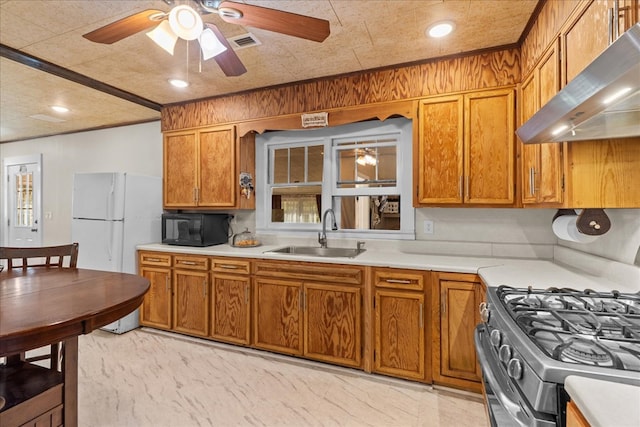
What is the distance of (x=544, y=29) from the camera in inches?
72.9

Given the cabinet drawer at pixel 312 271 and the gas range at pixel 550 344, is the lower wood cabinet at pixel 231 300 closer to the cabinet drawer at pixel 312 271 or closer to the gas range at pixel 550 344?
the cabinet drawer at pixel 312 271

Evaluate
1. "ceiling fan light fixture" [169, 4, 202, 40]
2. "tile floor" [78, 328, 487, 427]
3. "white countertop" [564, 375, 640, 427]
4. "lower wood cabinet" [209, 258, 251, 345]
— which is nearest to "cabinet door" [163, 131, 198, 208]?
"lower wood cabinet" [209, 258, 251, 345]

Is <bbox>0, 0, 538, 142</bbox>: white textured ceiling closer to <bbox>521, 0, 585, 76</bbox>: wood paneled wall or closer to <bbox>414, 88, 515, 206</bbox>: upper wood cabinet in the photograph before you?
<bbox>521, 0, 585, 76</bbox>: wood paneled wall

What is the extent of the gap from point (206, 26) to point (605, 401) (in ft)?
6.94

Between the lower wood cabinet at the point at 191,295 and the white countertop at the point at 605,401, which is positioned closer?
the white countertop at the point at 605,401

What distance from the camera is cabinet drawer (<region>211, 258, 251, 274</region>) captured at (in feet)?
9.29

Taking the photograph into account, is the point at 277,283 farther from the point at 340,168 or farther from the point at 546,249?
the point at 546,249

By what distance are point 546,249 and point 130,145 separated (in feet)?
16.2

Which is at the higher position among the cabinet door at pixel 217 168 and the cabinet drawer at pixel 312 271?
the cabinet door at pixel 217 168

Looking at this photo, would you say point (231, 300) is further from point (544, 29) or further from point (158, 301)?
point (544, 29)

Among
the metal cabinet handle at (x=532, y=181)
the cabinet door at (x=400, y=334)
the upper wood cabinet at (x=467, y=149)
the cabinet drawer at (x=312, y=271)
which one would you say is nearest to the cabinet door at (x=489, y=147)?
the upper wood cabinet at (x=467, y=149)

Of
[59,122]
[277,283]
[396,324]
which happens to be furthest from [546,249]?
[59,122]

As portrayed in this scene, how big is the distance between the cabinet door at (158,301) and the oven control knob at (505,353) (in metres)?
3.04

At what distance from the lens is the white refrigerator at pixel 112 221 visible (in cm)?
324
